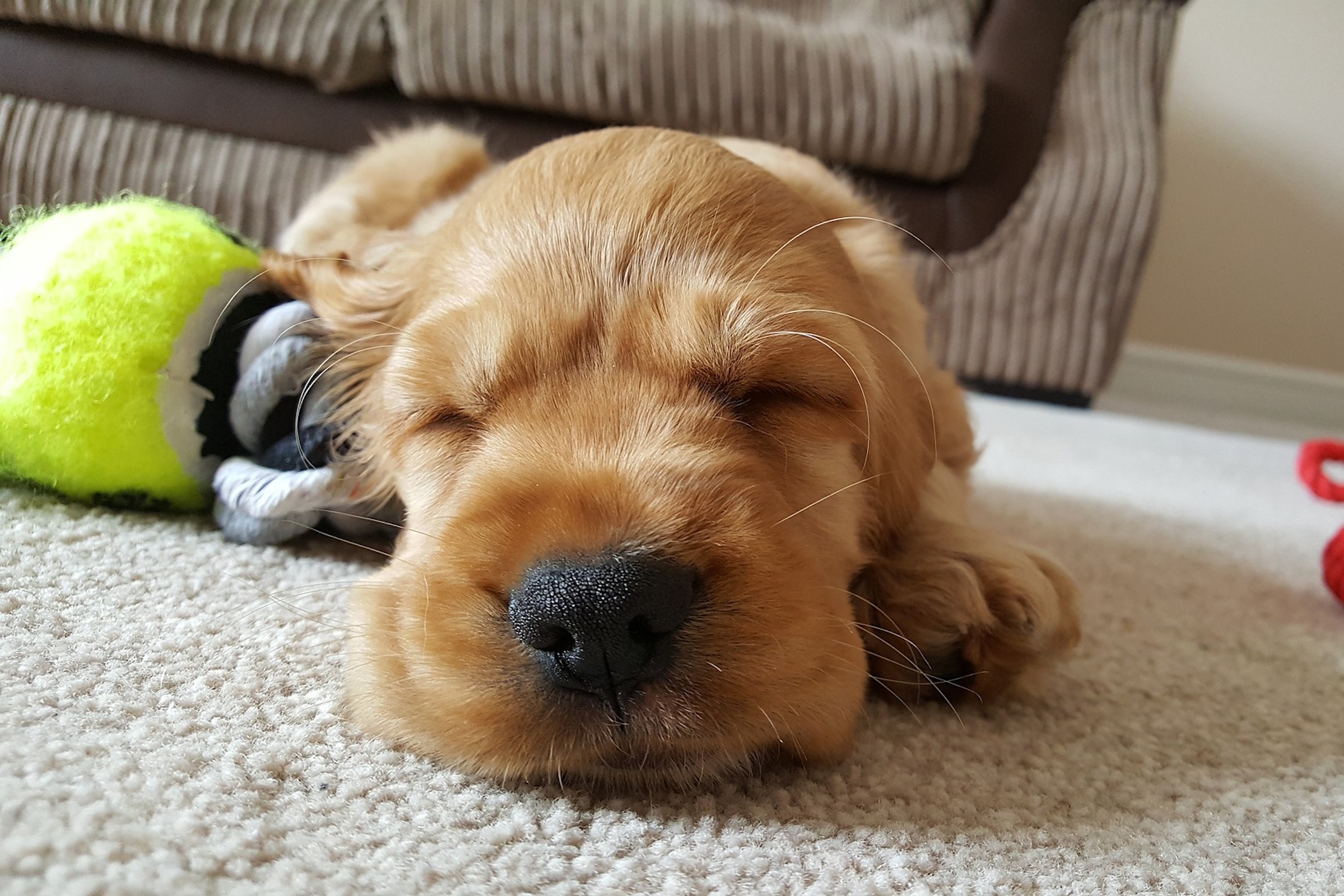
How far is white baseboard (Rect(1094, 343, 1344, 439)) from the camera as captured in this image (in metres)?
4.82

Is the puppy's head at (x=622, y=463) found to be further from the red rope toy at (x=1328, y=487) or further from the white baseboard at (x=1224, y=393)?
the white baseboard at (x=1224, y=393)

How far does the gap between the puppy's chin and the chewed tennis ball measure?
62 centimetres

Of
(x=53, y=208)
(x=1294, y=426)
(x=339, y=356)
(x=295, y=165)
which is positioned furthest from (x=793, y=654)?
(x=1294, y=426)

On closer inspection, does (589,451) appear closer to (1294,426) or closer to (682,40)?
(682,40)

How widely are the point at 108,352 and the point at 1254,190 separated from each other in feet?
16.9

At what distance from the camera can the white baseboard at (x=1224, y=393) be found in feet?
15.8

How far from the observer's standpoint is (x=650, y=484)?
941 mm

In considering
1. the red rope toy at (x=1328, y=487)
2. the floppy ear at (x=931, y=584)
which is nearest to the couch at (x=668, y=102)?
the red rope toy at (x=1328, y=487)

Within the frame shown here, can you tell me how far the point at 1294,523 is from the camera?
2.59 metres

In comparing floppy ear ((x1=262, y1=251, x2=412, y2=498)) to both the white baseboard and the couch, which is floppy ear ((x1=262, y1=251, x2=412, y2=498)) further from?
the white baseboard

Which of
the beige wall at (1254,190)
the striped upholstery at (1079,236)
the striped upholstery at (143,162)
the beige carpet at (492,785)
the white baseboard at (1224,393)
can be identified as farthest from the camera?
the white baseboard at (1224,393)

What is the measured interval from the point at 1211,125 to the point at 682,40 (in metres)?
3.17

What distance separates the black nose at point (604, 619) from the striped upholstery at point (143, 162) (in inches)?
107

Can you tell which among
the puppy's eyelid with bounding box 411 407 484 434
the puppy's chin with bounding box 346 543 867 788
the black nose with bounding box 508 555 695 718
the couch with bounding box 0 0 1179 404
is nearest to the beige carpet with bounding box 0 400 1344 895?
the puppy's chin with bounding box 346 543 867 788
